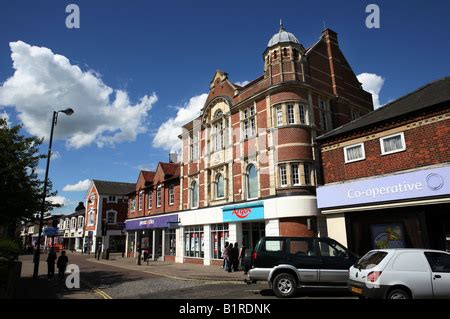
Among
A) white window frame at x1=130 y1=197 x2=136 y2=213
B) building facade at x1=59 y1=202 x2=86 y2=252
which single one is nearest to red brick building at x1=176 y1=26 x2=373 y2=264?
white window frame at x1=130 y1=197 x2=136 y2=213

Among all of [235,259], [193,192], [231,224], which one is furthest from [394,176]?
[193,192]

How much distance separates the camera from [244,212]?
2191 centimetres

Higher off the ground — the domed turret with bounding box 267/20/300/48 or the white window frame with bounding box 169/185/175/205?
the domed turret with bounding box 267/20/300/48

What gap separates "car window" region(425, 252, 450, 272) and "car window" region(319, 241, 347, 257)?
2713mm

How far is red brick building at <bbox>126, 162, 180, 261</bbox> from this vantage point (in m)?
30.9

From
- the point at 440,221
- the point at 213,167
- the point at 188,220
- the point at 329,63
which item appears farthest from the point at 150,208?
the point at 440,221

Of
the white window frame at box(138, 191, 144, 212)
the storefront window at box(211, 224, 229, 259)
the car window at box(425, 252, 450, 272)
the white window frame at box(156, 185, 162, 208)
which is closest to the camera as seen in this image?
the car window at box(425, 252, 450, 272)

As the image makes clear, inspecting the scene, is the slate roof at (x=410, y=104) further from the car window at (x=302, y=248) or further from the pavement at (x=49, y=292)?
the pavement at (x=49, y=292)

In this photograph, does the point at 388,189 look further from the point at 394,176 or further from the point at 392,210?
the point at 392,210

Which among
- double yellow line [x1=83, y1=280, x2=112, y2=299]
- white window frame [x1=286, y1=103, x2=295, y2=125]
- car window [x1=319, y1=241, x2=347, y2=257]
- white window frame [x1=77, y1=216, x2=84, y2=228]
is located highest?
white window frame [x1=286, y1=103, x2=295, y2=125]

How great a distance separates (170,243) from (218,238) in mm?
8249

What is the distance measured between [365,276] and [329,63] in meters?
20.1

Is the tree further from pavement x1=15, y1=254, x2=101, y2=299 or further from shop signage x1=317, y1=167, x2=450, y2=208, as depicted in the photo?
shop signage x1=317, y1=167, x2=450, y2=208

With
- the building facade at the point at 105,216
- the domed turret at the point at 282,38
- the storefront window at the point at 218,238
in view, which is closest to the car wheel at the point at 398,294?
the storefront window at the point at 218,238
